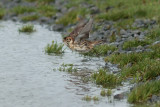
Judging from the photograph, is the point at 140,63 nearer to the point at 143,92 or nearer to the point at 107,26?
the point at 143,92

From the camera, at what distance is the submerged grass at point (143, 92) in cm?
875

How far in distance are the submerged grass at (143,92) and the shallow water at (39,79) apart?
18 cm

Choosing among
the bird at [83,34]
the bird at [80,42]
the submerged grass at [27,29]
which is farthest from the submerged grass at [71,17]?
the bird at [80,42]

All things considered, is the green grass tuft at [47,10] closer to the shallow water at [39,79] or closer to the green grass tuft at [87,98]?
the shallow water at [39,79]

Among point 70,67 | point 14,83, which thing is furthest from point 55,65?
point 14,83

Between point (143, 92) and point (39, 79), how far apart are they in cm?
294

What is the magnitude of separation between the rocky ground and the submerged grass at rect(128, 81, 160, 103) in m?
0.12

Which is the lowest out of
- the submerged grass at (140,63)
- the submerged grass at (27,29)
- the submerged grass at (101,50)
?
the submerged grass at (140,63)

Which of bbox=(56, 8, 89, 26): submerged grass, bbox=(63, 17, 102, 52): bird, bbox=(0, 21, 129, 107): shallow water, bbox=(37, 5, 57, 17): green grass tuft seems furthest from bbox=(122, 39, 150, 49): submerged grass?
bbox=(37, 5, 57, 17): green grass tuft

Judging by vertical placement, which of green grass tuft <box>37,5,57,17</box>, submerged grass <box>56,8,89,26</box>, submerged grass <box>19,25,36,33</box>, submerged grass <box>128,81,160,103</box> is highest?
green grass tuft <box>37,5,57,17</box>

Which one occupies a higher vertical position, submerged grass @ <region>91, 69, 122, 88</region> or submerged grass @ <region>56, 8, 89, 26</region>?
submerged grass @ <region>56, 8, 89, 26</region>

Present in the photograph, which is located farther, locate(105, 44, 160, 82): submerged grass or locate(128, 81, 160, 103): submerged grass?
locate(105, 44, 160, 82): submerged grass

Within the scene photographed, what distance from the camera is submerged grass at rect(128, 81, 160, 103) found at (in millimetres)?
8750

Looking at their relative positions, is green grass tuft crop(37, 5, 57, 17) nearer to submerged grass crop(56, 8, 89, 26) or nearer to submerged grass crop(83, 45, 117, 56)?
submerged grass crop(56, 8, 89, 26)
